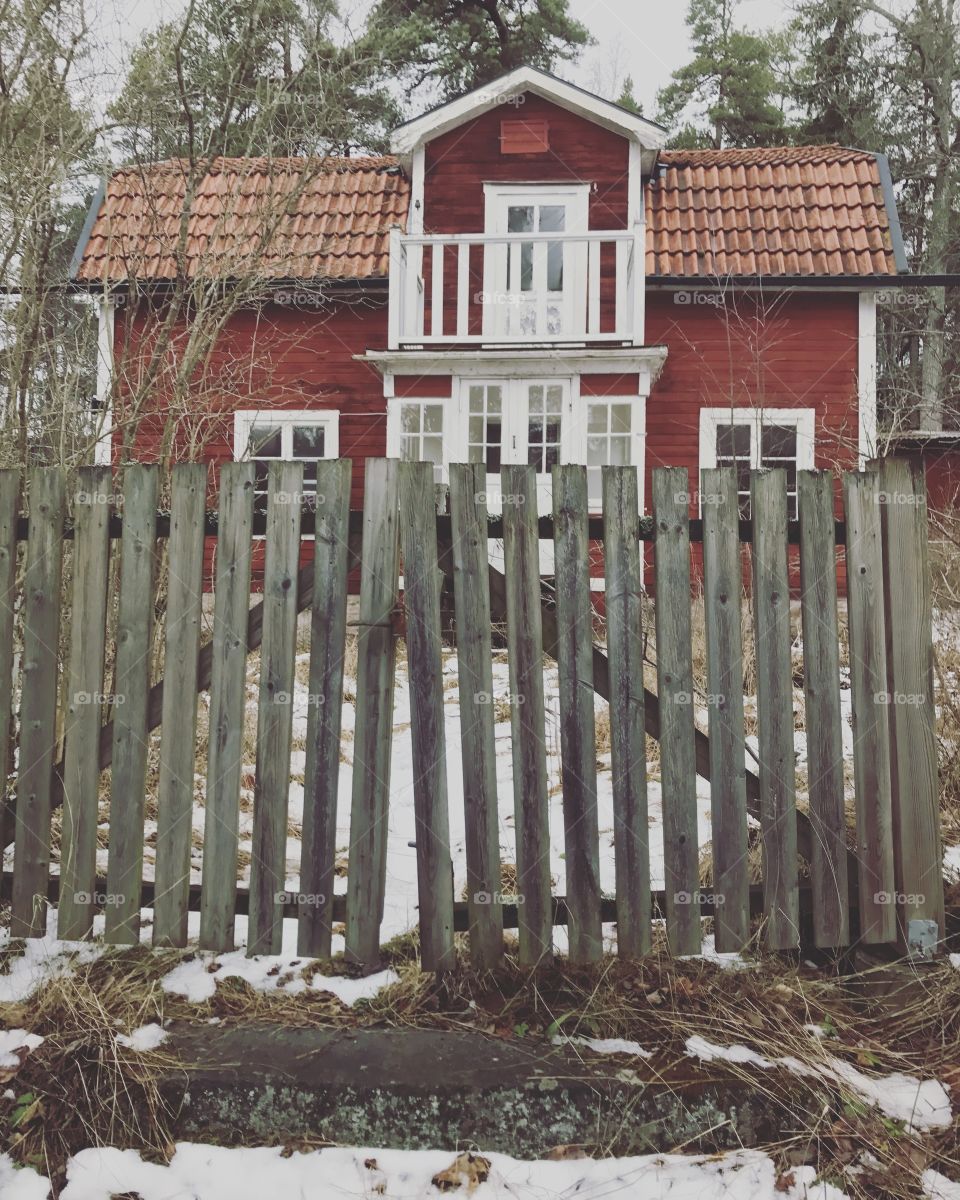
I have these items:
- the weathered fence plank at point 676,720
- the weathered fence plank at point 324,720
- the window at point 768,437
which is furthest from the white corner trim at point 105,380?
the window at point 768,437

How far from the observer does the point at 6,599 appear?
283 cm

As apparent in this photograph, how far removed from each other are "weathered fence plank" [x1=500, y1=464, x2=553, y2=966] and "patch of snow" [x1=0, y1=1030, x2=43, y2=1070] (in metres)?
1.45

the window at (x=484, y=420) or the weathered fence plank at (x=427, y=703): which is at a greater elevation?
the window at (x=484, y=420)

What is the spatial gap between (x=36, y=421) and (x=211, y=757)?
256 centimetres

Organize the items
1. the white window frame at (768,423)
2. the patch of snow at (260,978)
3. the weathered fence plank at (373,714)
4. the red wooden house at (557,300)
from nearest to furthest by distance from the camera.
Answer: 1. the weathered fence plank at (373,714)
2. the patch of snow at (260,978)
3. the red wooden house at (557,300)
4. the white window frame at (768,423)

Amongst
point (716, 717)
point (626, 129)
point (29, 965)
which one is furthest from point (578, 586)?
point (626, 129)

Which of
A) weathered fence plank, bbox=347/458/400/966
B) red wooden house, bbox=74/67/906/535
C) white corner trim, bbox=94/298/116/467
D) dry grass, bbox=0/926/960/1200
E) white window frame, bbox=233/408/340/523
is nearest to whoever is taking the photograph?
dry grass, bbox=0/926/960/1200

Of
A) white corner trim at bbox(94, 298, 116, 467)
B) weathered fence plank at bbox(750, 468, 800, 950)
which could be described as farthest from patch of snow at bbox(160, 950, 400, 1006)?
white corner trim at bbox(94, 298, 116, 467)

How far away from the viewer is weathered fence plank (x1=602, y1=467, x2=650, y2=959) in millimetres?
2713

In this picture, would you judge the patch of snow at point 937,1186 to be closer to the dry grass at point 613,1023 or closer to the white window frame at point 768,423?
the dry grass at point 613,1023

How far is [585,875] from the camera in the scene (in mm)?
2721

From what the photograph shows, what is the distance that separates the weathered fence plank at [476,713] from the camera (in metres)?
2.70

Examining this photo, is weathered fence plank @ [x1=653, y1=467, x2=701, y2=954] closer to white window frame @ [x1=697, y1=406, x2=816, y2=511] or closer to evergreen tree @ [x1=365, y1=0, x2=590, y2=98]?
white window frame @ [x1=697, y1=406, x2=816, y2=511]

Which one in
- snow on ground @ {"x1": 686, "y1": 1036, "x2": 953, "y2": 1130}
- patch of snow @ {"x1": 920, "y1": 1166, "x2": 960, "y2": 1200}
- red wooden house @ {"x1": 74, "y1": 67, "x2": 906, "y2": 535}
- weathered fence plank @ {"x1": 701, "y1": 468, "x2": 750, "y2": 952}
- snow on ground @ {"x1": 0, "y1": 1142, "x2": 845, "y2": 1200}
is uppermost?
red wooden house @ {"x1": 74, "y1": 67, "x2": 906, "y2": 535}
